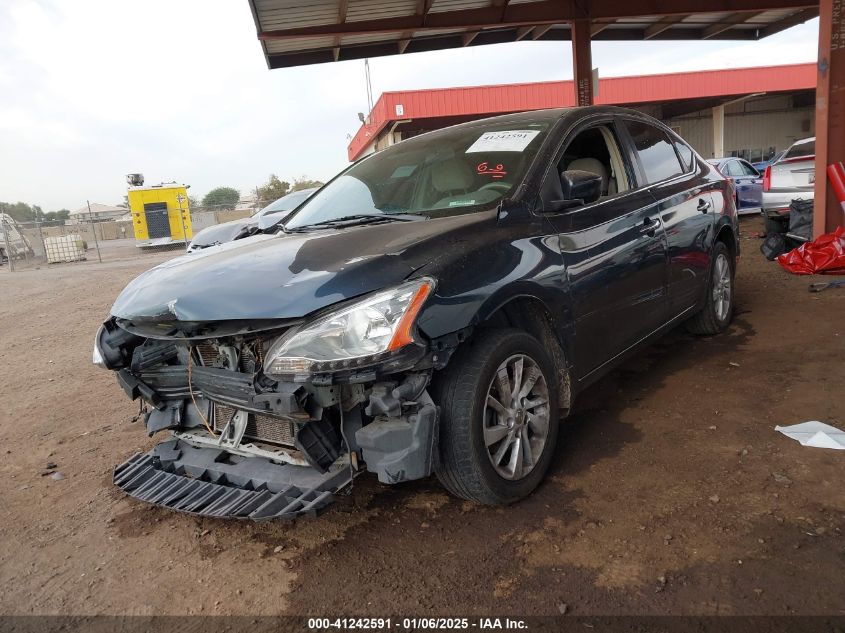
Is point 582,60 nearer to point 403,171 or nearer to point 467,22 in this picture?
point 467,22

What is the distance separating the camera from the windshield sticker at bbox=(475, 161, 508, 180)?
3178 millimetres

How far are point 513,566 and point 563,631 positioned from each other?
1.21ft

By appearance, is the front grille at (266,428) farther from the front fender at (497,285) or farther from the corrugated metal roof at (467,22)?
the corrugated metal roof at (467,22)

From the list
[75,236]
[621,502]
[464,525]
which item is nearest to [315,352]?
[464,525]

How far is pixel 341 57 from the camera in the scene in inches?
494

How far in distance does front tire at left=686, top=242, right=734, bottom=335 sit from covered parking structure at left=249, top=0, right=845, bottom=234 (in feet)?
11.7

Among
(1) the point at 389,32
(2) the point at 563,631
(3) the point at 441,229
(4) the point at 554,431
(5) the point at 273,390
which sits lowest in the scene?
(2) the point at 563,631

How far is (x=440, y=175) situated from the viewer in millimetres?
3449

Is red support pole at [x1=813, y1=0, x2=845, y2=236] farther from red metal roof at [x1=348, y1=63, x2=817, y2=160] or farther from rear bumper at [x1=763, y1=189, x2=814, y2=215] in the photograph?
red metal roof at [x1=348, y1=63, x2=817, y2=160]

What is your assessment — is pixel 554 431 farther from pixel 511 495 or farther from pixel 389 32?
pixel 389 32

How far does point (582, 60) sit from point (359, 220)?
10199mm

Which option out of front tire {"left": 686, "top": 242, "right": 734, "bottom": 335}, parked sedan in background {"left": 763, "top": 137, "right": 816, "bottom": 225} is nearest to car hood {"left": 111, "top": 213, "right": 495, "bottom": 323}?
front tire {"left": 686, "top": 242, "right": 734, "bottom": 335}

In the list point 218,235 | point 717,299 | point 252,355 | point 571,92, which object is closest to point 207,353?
point 252,355

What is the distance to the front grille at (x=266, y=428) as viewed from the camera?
97.5 inches
